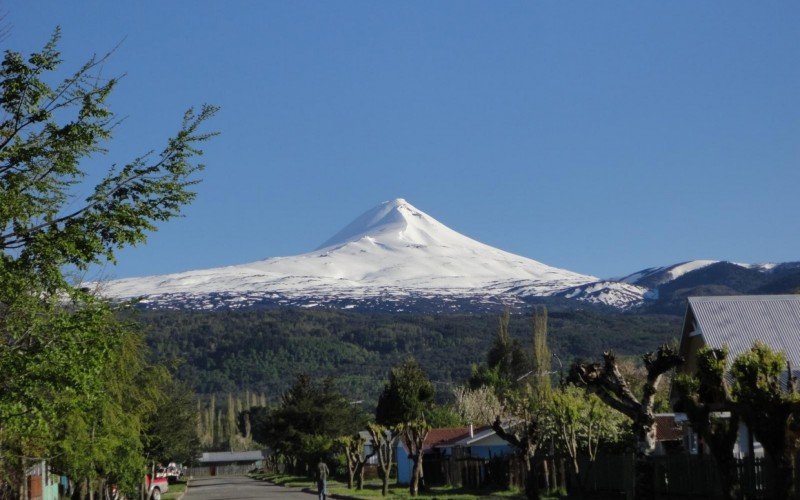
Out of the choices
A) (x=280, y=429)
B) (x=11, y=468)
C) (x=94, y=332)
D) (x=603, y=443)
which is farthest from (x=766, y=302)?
(x=280, y=429)

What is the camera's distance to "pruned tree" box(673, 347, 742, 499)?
993 inches

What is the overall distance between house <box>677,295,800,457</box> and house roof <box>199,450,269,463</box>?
127796 mm

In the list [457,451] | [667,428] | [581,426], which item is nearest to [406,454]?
[457,451]

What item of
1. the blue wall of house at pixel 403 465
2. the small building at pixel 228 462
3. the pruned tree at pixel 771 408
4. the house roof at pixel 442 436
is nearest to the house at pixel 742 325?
the pruned tree at pixel 771 408

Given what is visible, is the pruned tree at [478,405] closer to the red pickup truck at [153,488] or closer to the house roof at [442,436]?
the house roof at [442,436]

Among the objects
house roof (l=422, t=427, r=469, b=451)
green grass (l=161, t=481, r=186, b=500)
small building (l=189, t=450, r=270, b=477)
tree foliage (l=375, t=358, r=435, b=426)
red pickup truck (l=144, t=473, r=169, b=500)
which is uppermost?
tree foliage (l=375, t=358, r=435, b=426)

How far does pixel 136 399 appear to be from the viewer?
3709 cm

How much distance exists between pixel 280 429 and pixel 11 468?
5850 centimetres

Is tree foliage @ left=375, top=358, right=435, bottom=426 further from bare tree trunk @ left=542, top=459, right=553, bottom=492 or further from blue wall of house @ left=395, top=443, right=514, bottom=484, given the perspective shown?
bare tree trunk @ left=542, top=459, right=553, bottom=492

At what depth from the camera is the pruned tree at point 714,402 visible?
2523cm

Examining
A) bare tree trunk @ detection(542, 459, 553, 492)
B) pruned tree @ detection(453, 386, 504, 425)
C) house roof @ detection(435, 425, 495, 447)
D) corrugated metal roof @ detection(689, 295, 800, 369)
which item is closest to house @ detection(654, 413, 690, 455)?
bare tree trunk @ detection(542, 459, 553, 492)

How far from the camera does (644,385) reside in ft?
88.4

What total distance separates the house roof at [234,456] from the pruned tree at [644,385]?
136863mm

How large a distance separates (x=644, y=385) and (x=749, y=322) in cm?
1152
